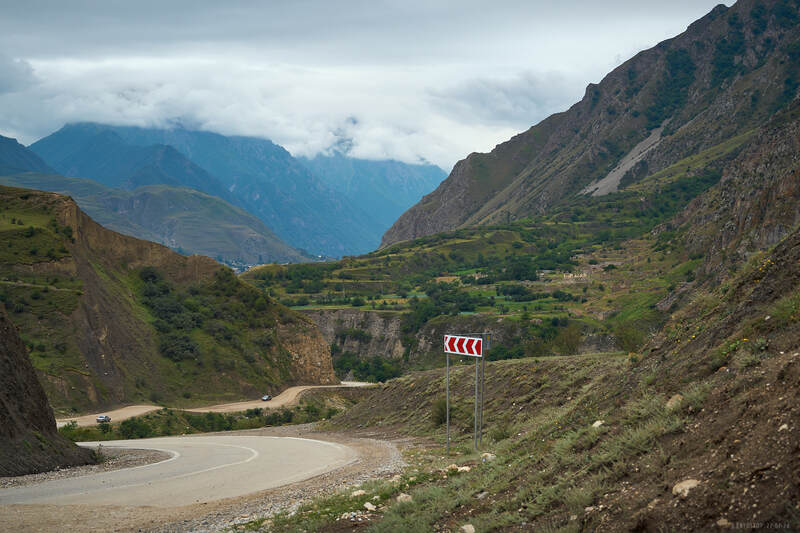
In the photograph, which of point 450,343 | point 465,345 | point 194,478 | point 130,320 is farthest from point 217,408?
point 465,345

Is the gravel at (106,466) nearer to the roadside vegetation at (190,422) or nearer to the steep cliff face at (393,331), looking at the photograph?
the roadside vegetation at (190,422)

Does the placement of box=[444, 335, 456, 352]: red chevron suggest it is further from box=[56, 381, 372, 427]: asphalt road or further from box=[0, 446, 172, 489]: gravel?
box=[56, 381, 372, 427]: asphalt road

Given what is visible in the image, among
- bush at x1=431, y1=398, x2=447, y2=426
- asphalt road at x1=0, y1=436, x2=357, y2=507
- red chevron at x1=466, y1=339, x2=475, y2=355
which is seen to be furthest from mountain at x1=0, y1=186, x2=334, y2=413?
red chevron at x1=466, y1=339, x2=475, y2=355

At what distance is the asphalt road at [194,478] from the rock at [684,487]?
38.5 feet

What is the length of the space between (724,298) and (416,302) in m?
142

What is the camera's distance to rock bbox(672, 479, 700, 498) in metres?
7.50

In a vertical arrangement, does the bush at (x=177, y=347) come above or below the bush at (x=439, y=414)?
above

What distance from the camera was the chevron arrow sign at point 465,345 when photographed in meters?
18.3

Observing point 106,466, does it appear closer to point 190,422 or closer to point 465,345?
point 465,345

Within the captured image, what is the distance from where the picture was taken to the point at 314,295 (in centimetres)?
17312

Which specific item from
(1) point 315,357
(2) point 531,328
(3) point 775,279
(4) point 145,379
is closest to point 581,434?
(3) point 775,279

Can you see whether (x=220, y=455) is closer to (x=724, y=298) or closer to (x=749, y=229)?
(x=724, y=298)

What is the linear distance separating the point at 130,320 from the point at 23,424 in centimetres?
4548

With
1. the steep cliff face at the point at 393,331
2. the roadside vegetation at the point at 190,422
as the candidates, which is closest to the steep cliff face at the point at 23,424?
the roadside vegetation at the point at 190,422
